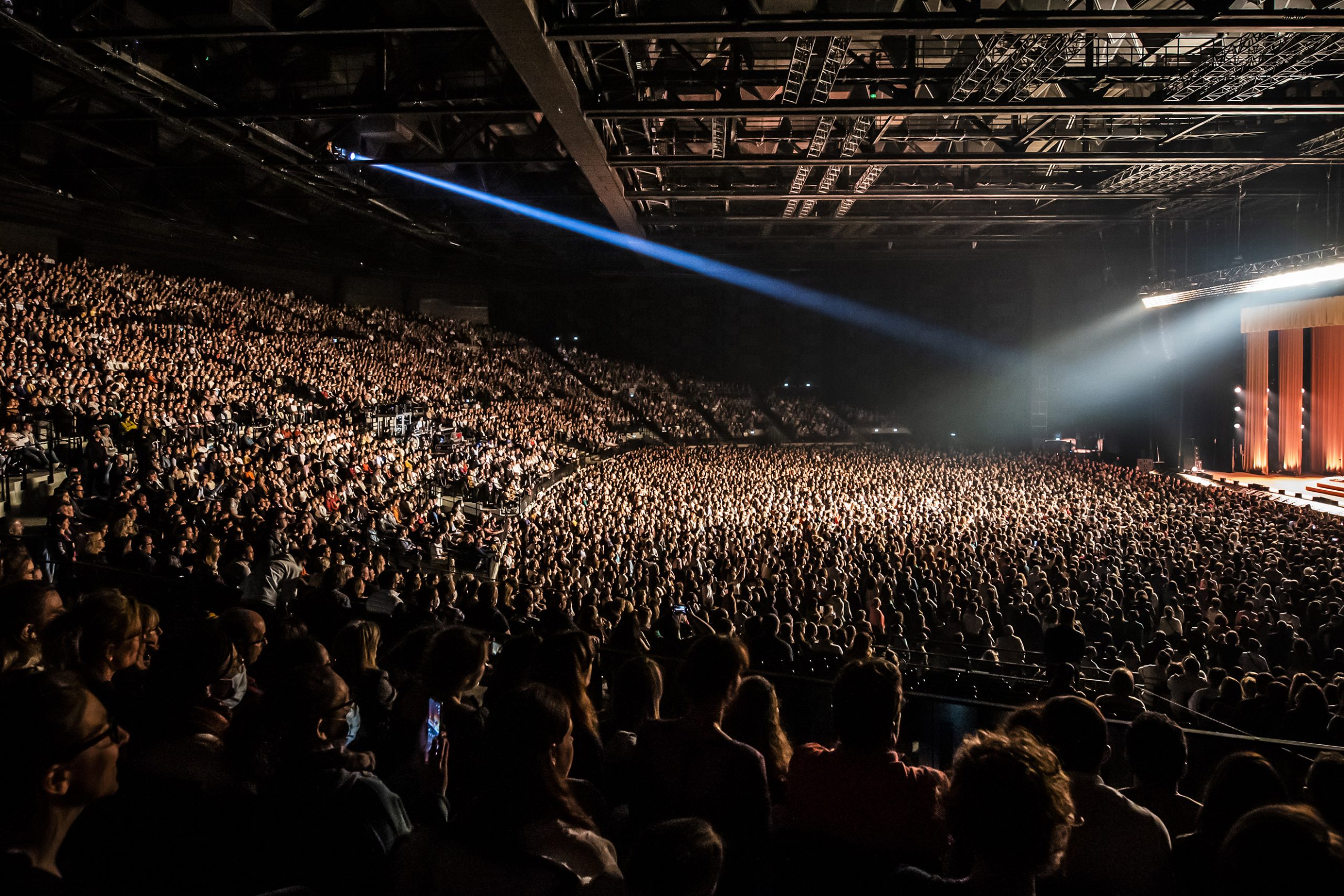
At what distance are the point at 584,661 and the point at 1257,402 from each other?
31.6 m

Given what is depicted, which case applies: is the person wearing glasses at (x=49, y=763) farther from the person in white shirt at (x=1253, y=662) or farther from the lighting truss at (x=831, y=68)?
the lighting truss at (x=831, y=68)

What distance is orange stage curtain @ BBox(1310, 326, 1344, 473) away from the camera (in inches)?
987

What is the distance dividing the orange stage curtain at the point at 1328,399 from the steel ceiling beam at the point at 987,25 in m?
21.7

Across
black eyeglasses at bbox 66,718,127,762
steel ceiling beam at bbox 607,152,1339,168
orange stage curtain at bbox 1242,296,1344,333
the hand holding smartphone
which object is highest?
steel ceiling beam at bbox 607,152,1339,168

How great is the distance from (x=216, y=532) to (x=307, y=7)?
6.80m

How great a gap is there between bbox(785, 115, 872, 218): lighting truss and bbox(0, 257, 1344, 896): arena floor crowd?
296 inches

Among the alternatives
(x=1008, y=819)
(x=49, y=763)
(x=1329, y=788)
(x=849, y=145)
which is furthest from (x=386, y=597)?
(x=849, y=145)

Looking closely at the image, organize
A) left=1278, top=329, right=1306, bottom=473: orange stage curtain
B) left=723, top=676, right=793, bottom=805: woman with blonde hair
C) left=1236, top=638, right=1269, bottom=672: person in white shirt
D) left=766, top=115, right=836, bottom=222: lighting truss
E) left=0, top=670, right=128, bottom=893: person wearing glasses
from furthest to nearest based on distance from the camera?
1. left=1278, top=329, right=1306, bottom=473: orange stage curtain
2. left=766, top=115, right=836, bottom=222: lighting truss
3. left=1236, top=638, right=1269, bottom=672: person in white shirt
4. left=723, top=676, right=793, bottom=805: woman with blonde hair
5. left=0, top=670, right=128, bottom=893: person wearing glasses

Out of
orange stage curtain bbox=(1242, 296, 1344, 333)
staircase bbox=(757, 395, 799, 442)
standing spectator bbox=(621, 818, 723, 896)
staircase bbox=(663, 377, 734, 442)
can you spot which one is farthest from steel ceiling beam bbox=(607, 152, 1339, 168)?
staircase bbox=(757, 395, 799, 442)

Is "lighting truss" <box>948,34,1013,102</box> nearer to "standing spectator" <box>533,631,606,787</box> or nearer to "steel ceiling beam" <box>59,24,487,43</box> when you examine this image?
"steel ceiling beam" <box>59,24,487,43</box>

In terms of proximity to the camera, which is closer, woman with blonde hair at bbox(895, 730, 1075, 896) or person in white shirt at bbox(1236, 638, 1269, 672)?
woman with blonde hair at bbox(895, 730, 1075, 896)

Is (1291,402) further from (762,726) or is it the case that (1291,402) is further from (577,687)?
(577,687)

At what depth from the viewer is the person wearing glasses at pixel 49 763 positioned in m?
1.64

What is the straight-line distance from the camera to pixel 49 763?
5.49 feet
